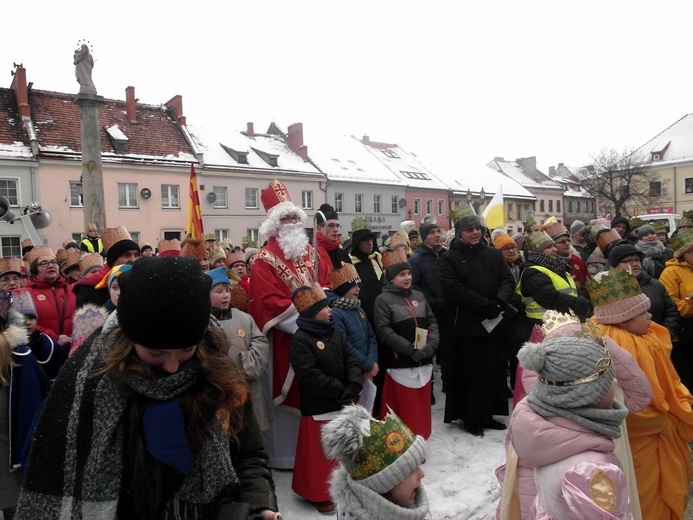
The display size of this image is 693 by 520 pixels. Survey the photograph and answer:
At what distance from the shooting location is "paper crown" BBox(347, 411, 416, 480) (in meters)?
2.19

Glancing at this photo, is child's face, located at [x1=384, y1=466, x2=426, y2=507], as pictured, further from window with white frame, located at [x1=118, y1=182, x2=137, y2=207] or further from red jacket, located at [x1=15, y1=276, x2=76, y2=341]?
window with white frame, located at [x1=118, y1=182, x2=137, y2=207]

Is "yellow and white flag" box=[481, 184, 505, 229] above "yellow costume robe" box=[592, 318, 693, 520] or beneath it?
above

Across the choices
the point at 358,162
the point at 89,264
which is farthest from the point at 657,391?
the point at 358,162

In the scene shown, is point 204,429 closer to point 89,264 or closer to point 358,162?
point 89,264

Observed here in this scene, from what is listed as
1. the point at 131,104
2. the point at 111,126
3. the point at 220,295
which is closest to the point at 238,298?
the point at 220,295

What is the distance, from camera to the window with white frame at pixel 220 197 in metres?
30.5

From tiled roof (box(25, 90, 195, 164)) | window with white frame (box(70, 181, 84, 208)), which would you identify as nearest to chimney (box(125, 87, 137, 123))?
tiled roof (box(25, 90, 195, 164))

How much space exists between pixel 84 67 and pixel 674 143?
181 feet

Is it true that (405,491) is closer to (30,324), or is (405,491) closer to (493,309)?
(30,324)

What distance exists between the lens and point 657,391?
3.24m

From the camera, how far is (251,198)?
31969 millimetres

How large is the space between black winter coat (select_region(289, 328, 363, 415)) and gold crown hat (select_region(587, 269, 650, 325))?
1.92 meters

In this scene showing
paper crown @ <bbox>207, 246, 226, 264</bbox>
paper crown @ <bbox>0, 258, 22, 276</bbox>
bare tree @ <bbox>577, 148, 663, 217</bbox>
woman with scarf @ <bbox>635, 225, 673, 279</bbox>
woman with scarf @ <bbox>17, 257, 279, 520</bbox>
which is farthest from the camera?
bare tree @ <bbox>577, 148, 663, 217</bbox>

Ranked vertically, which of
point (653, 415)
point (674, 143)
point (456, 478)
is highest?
point (674, 143)
